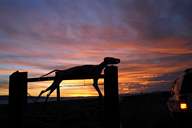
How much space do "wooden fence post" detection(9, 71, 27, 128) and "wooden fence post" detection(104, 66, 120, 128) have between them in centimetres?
171

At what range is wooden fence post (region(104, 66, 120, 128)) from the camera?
23.8 ft

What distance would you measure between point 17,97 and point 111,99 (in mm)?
1948

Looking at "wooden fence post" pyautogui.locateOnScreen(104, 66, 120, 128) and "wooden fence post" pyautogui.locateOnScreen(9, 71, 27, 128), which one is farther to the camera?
"wooden fence post" pyautogui.locateOnScreen(9, 71, 27, 128)

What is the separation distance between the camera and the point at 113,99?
7.35 meters

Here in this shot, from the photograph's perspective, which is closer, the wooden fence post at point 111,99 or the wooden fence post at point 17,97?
the wooden fence post at point 111,99

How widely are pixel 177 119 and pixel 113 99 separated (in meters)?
4.07

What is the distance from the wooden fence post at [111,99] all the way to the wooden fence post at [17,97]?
67.3 inches

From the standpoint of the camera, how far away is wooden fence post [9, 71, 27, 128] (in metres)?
Result: 7.79

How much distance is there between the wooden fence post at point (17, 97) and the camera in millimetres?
7793

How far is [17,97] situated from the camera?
7.83m

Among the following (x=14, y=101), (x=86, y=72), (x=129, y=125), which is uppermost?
(x=86, y=72)

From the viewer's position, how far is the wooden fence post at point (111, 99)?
23.8 ft

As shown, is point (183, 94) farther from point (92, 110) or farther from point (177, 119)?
point (92, 110)

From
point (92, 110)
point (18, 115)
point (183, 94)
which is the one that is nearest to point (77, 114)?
point (92, 110)
